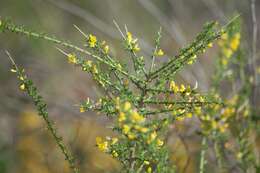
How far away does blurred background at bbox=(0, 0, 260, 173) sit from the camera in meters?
4.17

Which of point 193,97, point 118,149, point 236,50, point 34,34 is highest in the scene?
Result: point 236,50

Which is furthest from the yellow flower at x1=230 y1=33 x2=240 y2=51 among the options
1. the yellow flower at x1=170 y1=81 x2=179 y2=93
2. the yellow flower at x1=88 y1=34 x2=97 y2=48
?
the yellow flower at x1=88 y1=34 x2=97 y2=48

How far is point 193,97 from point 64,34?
679 cm

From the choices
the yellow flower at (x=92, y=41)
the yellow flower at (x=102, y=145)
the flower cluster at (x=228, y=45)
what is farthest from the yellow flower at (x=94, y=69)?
the flower cluster at (x=228, y=45)

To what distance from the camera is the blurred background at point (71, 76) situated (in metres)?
4.17

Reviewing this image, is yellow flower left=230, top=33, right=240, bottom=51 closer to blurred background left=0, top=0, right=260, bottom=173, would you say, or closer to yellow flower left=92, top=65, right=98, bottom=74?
blurred background left=0, top=0, right=260, bottom=173

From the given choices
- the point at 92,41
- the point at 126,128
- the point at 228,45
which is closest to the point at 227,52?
the point at 228,45

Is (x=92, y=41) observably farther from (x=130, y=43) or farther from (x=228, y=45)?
(x=228, y=45)

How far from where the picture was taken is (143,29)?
9.20m

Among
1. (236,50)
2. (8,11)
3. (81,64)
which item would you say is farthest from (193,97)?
(8,11)

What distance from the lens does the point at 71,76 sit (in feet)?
23.4

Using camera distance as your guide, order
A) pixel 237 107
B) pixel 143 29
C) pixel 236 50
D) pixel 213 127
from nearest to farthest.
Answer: pixel 213 127 → pixel 237 107 → pixel 236 50 → pixel 143 29

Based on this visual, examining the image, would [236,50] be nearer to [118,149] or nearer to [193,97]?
[193,97]

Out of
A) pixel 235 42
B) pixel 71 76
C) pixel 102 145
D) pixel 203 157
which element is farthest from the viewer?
pixel 71 76
